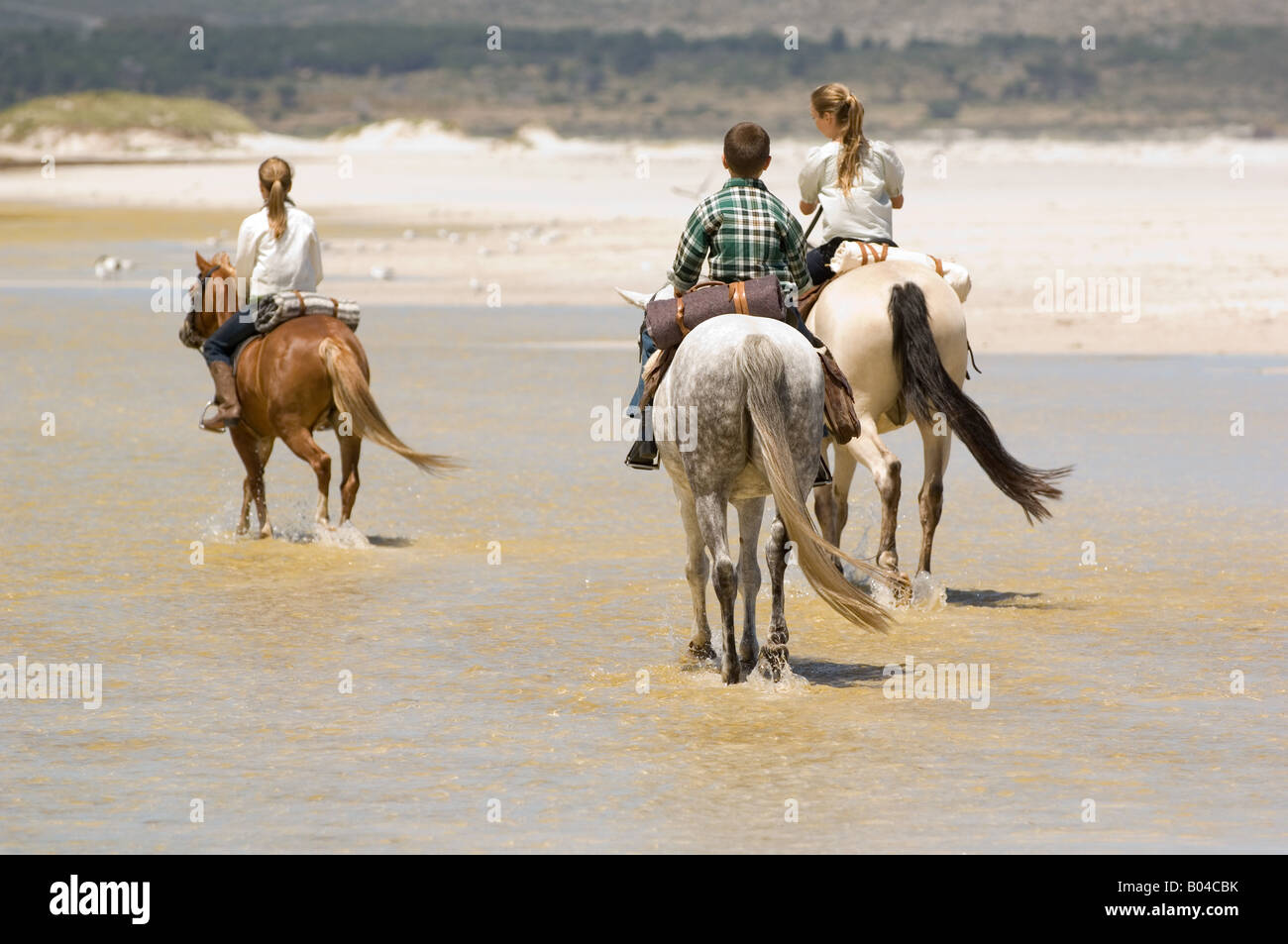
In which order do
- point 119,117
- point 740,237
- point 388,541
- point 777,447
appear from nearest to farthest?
point 777,447
point 740,237
point 388,541
point 119,117

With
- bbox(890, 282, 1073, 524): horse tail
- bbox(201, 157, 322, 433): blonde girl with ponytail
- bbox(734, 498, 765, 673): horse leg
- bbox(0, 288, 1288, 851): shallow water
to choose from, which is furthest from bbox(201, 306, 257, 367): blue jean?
bbox(734, 498, 765, 673): horse leg

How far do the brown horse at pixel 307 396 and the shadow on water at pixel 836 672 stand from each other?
3435mm

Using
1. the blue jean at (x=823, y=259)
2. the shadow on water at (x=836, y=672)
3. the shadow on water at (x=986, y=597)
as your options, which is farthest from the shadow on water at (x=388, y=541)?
the shadow on water at (x=836, y=672)

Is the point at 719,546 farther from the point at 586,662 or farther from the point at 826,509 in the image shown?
the point at 826,509

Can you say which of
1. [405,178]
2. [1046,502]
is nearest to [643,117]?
[405,178]

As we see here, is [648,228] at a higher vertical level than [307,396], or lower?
higher

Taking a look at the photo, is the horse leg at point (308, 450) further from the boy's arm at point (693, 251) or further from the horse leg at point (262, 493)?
the boy's arm at point (693, 251)

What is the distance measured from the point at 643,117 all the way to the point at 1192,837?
13038 centimetres

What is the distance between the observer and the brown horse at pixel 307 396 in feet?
38.9

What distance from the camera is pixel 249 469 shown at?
12.5 m

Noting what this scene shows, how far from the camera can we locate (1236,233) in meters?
35.2

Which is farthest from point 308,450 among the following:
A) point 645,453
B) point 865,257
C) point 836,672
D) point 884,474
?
point 836,672

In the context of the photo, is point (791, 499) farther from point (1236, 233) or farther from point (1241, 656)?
point (1236, 233)

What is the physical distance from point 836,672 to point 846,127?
310 cm
